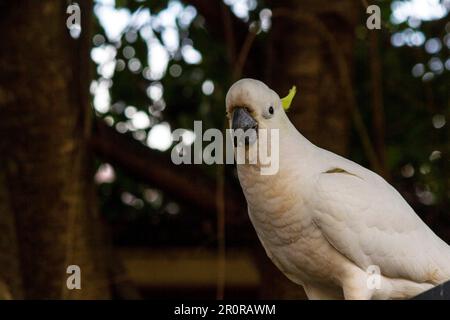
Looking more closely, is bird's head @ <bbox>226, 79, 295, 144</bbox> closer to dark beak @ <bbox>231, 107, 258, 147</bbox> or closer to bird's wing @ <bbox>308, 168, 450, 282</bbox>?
dark beak @ <bbox>231, 107, 258, 147</bbox>

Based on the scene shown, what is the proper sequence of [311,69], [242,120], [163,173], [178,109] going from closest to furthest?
[242,120] < [311,69] < [163,173] < [178,109]

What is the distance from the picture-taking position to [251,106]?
5.75 feet

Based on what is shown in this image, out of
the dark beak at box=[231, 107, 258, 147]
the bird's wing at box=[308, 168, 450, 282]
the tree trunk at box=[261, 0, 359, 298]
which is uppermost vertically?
the tree trunk at box=[261, 0, 359, 298]

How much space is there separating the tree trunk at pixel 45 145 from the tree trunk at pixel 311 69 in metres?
0.72

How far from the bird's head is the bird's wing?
196 millimetres

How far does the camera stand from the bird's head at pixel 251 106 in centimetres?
174

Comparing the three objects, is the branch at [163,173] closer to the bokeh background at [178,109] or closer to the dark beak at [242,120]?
the bokeh background at [178,109]

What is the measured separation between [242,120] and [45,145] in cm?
141

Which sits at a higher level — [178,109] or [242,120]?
[178,109]

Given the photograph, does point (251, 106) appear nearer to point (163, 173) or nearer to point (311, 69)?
point (311, 69)

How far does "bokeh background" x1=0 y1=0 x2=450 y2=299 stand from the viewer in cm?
298

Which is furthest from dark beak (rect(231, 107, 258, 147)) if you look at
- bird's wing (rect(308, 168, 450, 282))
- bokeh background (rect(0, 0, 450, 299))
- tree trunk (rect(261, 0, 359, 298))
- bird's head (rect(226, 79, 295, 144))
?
tree trunk (rect(261, 0, 359, 298))

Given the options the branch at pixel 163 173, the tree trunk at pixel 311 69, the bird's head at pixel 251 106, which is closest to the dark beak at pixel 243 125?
the bird's head at pixel 251 106

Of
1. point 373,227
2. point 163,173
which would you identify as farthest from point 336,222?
point 163,173
